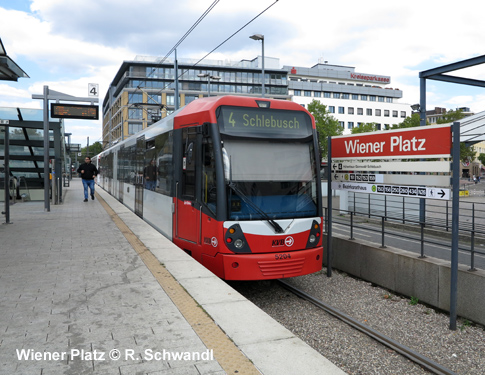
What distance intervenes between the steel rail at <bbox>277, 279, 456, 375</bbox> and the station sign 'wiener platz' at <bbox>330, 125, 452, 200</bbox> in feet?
6.56

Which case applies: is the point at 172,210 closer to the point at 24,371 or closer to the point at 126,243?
the point at 126,243

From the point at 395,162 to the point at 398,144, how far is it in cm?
29

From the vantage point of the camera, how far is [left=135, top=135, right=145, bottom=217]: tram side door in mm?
12258

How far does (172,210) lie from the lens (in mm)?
8273

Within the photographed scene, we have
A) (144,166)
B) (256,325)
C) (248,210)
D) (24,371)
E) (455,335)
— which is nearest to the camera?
(24,371)

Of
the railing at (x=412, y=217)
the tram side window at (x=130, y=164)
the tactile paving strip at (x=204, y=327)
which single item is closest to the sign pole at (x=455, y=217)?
the railing at (x=412, y=217)

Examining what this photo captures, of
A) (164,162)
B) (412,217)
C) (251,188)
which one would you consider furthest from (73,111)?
(412,217)

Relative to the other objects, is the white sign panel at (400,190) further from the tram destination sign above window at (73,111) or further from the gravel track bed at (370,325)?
the tram destination sign above window at (73,111)

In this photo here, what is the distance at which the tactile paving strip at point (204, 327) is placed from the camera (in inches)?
127

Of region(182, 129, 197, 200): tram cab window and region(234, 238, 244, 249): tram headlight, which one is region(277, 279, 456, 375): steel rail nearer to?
region(234, 238, 244, 249): tram headlight

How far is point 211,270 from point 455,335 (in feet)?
11.1

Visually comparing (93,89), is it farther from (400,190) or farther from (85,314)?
(85,314)

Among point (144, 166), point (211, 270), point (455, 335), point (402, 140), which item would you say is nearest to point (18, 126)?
point (144, 166)

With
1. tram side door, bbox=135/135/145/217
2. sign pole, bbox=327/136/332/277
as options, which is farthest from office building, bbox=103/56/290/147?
sign pole, bbox=327/136/332/277
